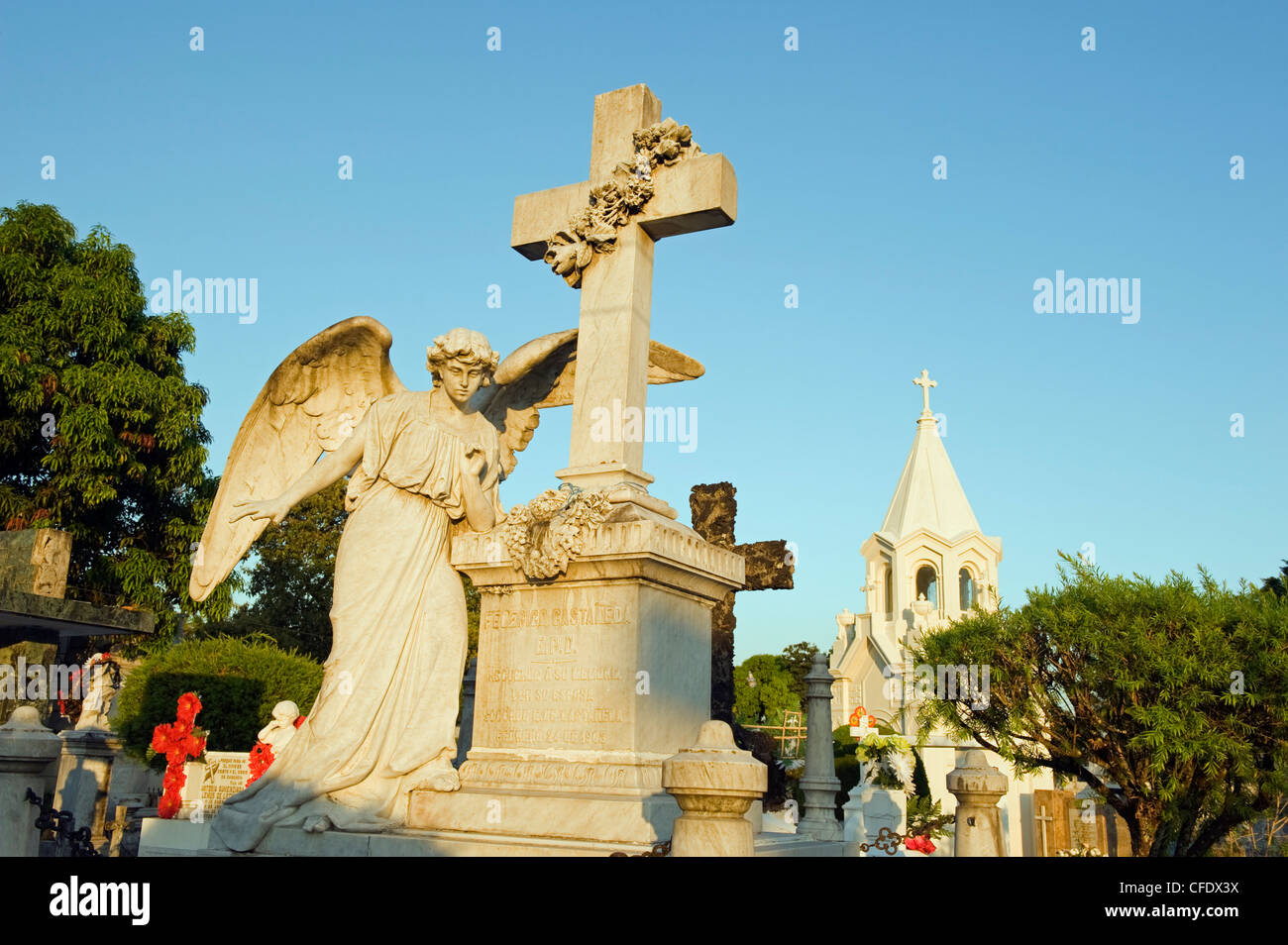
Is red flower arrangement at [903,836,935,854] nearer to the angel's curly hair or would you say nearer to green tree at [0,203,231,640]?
the angel's curly hair

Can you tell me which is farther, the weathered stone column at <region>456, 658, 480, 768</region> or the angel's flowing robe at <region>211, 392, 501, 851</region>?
the weathered stone column at <region>456, 658, 480, 768</region>

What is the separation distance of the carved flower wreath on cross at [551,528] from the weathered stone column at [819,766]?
23.2 ft

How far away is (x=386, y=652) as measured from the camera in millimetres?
6285

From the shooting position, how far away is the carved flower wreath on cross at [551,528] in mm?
5980

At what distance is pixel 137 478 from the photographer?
21234 millimetres

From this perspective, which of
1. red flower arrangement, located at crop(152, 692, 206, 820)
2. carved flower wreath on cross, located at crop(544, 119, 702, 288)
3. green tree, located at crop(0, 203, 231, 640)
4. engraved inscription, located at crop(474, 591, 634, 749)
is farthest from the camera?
green tree, located at crop(0, 203, 231, 640)

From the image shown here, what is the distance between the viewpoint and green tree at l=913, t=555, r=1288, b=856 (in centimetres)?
1302

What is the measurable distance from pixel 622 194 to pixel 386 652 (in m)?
3.34

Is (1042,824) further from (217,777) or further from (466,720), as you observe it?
(217,777)

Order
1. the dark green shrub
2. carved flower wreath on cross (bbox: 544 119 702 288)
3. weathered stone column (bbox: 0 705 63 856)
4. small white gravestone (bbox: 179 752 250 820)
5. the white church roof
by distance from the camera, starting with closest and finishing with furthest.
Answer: carved flower wreath on cross (bbox: 544 119 702 288), weathered stone column (bbox: 0 705 63 856), small white gravestone (bbox: 179 752 250 820), the dark green shrub, the white church roof

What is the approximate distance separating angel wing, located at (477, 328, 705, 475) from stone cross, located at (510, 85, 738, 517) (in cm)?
59

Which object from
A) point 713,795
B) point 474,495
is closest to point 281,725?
point 474,495

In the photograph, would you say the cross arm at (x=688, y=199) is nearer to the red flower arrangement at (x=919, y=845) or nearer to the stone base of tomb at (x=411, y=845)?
the stone base of tomb at (x=411, y=845)

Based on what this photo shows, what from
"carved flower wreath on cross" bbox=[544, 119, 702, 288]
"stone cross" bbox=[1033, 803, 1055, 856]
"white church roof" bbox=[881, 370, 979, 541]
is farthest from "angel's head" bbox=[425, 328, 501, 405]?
"white church roof" bbox=[881, 370, 979, 541]
